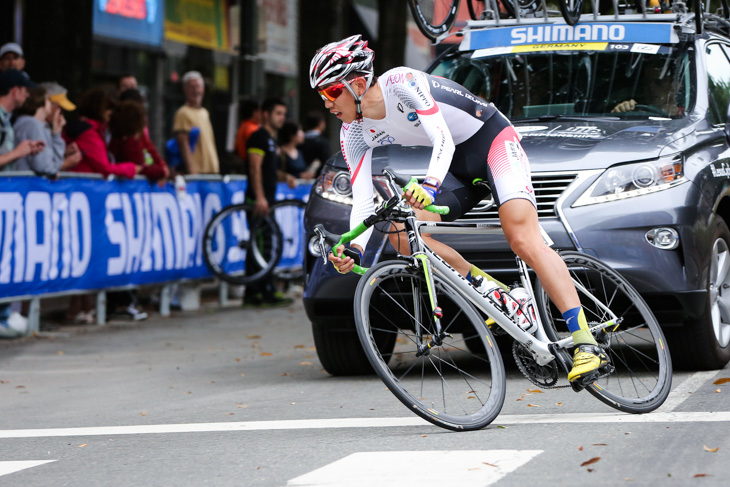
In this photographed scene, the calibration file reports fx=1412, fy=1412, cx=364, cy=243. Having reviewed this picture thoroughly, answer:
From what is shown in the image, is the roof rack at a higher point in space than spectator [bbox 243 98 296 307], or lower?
higher

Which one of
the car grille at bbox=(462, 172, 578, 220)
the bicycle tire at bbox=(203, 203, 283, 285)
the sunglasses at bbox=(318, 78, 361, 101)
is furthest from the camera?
the bicycle tire at bbox=(203, 203, 283, 285)

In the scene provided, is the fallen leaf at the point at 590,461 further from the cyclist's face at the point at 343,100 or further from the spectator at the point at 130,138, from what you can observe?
the spectator at the point at 130,138

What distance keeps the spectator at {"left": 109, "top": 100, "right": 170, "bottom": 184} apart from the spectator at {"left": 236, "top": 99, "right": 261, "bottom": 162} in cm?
236

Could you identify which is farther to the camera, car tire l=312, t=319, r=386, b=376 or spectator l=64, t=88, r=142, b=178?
spectator l=64, t=88, r=142, b=178

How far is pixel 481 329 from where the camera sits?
6.34 meters

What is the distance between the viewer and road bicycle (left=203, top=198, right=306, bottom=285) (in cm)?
1459

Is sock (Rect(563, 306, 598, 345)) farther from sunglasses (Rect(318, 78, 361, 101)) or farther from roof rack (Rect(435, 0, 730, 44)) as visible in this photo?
roof rack (Rect(435, 0, 730, 44))

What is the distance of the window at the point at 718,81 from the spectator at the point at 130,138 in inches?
234

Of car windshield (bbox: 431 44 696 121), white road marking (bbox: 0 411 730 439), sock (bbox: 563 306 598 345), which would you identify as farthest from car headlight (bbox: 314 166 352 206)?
sock (bbox: 563 306 598 345)

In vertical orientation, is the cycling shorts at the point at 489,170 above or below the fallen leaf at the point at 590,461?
above

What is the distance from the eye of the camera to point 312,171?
17109 mm

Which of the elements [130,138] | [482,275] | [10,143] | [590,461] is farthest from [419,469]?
[130,138]

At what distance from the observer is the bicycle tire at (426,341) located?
612 centimetres

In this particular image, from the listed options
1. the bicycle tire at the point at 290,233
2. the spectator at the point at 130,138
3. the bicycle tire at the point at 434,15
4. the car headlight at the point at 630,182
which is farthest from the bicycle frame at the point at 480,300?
the bicycle tire at the point at 290,233
